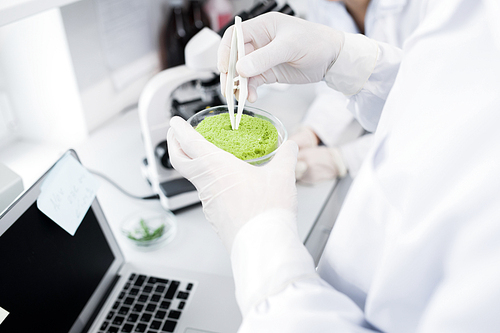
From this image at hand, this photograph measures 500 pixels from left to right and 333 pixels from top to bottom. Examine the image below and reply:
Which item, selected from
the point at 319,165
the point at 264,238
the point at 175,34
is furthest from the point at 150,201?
the point at 175,34

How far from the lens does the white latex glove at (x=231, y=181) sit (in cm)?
54

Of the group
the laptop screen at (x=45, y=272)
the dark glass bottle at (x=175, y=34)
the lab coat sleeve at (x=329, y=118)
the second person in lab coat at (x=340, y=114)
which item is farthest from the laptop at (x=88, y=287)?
the dark glass bottle at (x=175, y=34)

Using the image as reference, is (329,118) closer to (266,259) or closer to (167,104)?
(167,104)

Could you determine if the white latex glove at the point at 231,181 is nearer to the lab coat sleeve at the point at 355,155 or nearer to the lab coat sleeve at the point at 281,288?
the lab coat sleeve at the point at 281,288

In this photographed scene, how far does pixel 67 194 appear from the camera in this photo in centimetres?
69

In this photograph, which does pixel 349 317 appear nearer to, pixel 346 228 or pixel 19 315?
pixel 346 228

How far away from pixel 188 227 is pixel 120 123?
2.23ft

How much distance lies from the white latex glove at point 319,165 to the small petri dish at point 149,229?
16.2 inches

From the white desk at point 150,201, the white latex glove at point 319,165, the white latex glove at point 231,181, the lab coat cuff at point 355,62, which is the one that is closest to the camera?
the white latex glove at point 231,181

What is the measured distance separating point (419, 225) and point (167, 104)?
79 centimetres

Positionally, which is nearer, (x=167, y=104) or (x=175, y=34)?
(x=167, y=104)

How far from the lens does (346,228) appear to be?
1.64 ft

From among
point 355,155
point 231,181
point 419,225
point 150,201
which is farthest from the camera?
point 355,155

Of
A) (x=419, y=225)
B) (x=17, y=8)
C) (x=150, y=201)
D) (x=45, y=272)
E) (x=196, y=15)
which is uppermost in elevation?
(x=17, y=8)
